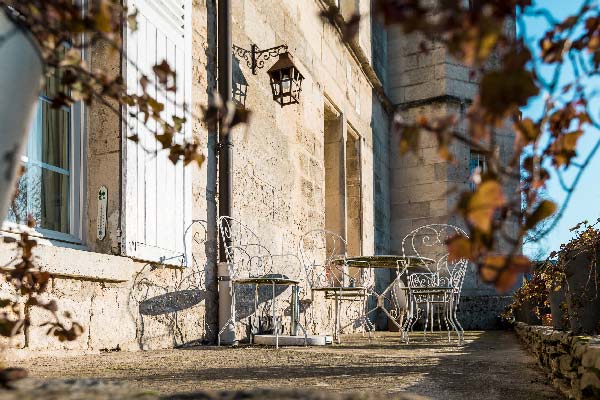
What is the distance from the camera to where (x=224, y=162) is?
5.01 metres

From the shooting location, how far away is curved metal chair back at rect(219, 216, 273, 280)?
4859 millimetres

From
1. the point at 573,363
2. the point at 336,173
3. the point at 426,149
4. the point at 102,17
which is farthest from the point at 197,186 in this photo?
the point at 426,149

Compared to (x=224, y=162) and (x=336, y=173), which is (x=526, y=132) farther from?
(x=336, y=173)

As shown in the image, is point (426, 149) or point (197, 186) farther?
point (426, 149)

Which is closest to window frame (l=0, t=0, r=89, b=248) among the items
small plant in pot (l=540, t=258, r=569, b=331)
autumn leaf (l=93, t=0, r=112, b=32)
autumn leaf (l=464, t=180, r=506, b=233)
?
small plant in pot (l=540, t=258, r=569, b=331)

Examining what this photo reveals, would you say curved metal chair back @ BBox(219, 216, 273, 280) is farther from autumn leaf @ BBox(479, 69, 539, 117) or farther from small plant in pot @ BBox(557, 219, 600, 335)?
autumn leaf @ BBox(479, 69, 539, 117)

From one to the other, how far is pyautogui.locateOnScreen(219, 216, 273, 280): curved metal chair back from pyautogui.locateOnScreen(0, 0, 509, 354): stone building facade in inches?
3.9

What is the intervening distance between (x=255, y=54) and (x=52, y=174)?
8.50 ft

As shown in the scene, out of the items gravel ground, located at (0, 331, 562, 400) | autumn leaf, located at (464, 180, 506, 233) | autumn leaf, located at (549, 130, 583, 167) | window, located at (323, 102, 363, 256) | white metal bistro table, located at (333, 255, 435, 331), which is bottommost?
gravel ground, located at (0, 331, 562, 400)

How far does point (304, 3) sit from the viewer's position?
23.3 ft

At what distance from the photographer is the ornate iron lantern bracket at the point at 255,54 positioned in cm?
546

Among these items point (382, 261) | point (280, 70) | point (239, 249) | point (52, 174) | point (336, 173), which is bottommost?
point (382, 261)

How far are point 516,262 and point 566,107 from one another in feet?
0.96

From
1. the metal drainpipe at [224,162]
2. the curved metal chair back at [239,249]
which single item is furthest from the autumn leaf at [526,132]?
the metal drainpipe at [224,162]
